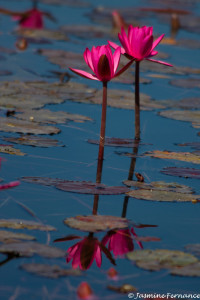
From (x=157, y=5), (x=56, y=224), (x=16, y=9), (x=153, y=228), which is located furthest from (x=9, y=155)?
(x=157, y=5)

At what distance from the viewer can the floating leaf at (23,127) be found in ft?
10.8

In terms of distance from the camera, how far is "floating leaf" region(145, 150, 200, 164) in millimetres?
3061

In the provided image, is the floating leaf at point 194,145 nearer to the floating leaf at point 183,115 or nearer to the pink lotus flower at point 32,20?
the floating leaf at point 183,115

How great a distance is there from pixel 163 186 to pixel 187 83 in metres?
2.33

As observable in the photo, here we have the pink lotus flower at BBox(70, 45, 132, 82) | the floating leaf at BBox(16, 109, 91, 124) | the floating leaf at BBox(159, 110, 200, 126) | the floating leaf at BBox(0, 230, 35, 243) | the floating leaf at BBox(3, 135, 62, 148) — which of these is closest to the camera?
the floating leaf at BBox(0, 230, 35, 243)

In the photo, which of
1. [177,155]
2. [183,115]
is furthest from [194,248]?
[183,115]

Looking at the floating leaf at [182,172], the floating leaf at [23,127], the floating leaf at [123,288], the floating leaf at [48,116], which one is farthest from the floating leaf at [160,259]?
the floating leaf at [48,116]

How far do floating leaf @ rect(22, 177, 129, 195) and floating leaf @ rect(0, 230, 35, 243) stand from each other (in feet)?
1.59

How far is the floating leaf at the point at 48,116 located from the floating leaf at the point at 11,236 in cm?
155

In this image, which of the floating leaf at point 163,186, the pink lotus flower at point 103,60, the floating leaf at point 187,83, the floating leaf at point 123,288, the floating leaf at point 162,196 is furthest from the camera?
the floating leaf at point 187,83

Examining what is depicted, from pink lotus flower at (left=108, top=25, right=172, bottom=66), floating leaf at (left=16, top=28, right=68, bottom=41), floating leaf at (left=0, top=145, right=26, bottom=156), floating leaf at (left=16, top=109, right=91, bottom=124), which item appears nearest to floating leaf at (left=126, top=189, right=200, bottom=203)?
floating leaf at (left=0, top=145, right=26, bottom=156)

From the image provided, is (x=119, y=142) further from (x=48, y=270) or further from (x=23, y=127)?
(x=48, y=270)

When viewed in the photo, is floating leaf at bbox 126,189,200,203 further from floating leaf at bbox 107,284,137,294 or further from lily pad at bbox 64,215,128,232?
floating leaf at bbox 107,284,137,294

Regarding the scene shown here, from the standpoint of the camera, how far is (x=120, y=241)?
2137 millimetres
